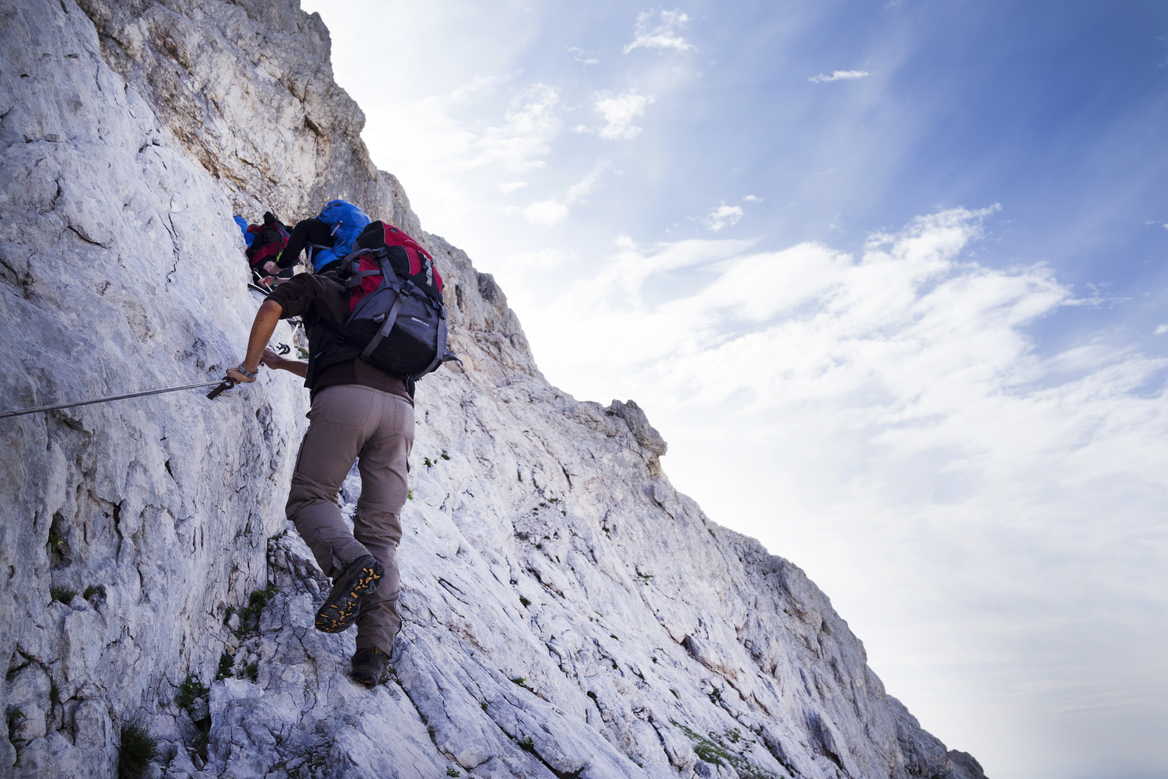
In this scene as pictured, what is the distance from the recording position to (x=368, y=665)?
7039mm

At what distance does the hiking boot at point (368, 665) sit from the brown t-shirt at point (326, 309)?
252 centimetres

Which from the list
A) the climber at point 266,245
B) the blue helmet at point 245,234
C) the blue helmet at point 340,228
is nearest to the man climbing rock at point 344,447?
the blue helmet at point 340,228

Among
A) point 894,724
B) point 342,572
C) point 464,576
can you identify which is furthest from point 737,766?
point 894,724

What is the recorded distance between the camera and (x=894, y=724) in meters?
34.0

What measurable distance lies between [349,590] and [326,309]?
8.83ft

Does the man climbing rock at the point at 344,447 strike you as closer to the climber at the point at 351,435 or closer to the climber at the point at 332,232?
the climber at the point at 351,435

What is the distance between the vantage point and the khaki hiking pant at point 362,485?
666 cm

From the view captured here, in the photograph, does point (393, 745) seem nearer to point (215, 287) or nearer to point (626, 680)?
point (215, 287)

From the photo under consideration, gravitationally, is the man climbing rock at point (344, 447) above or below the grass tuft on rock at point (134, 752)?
above

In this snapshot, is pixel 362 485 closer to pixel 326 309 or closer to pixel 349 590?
pixel 349 590

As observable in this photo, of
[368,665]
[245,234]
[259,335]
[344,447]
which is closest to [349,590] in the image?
[368,665]

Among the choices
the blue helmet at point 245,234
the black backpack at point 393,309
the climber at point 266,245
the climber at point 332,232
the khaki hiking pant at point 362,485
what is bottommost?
the khaki hiking pant at point 362,485

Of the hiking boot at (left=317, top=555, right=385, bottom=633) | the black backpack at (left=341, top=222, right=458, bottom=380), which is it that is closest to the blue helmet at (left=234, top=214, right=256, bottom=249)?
the black backpack at (left=341, top=222, right=458, bottom=380)

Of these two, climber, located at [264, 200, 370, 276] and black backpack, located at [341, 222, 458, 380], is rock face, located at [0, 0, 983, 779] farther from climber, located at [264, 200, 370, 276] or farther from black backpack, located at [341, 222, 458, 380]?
black backpack, located at [341, 222, 458, 380]
